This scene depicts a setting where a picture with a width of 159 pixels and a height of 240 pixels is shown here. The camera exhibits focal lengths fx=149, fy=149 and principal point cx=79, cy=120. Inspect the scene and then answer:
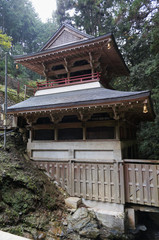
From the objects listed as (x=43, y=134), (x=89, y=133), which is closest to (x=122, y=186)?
(x=89, y=133)

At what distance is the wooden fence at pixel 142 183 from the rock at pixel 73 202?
1860 millimetres

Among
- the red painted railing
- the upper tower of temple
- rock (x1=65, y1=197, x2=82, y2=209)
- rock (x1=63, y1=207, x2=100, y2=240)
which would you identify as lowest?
rock (x1=63, y1=207, x2=100, y2=240)

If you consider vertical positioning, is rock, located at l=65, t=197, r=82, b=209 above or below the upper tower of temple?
below

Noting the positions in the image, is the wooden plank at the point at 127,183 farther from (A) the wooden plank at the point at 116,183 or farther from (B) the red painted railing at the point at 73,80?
(B) the red painted railing at the point at 73,80

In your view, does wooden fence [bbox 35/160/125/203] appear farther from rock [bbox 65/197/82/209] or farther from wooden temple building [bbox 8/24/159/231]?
rock [bbox 65/197/82/209]

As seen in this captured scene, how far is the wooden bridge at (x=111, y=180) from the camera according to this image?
207 inches

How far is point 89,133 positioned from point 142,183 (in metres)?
2.76

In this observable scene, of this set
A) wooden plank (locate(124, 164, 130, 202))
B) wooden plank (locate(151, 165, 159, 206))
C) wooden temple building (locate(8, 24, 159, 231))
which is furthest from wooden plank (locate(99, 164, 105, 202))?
wooden plank (locate(151, 165, 159, 206))

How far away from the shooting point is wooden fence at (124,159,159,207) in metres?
5.17

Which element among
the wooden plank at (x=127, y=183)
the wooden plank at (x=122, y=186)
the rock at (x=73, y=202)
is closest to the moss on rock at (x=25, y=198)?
the rock at (x=73, y=202)

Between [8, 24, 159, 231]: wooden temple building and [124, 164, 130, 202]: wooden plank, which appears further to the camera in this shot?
A: [124, 164, 130, 202]: wooden plank

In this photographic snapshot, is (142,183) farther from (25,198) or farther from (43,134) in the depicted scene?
(43,134)

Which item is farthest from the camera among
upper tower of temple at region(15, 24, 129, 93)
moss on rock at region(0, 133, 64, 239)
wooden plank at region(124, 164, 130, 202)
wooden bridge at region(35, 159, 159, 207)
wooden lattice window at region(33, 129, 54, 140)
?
wooden lattice window at region(33, 129, 54, 140)

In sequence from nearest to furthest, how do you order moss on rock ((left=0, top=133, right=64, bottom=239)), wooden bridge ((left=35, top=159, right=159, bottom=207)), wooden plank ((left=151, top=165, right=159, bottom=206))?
moss on rock ((left=0, top=133, right=64, bottom=239)), wooden plank ((left=151, top=165, right=159, bottom=206)), wooden bridge ((left=35, top=159, right=159, bottom=207))
